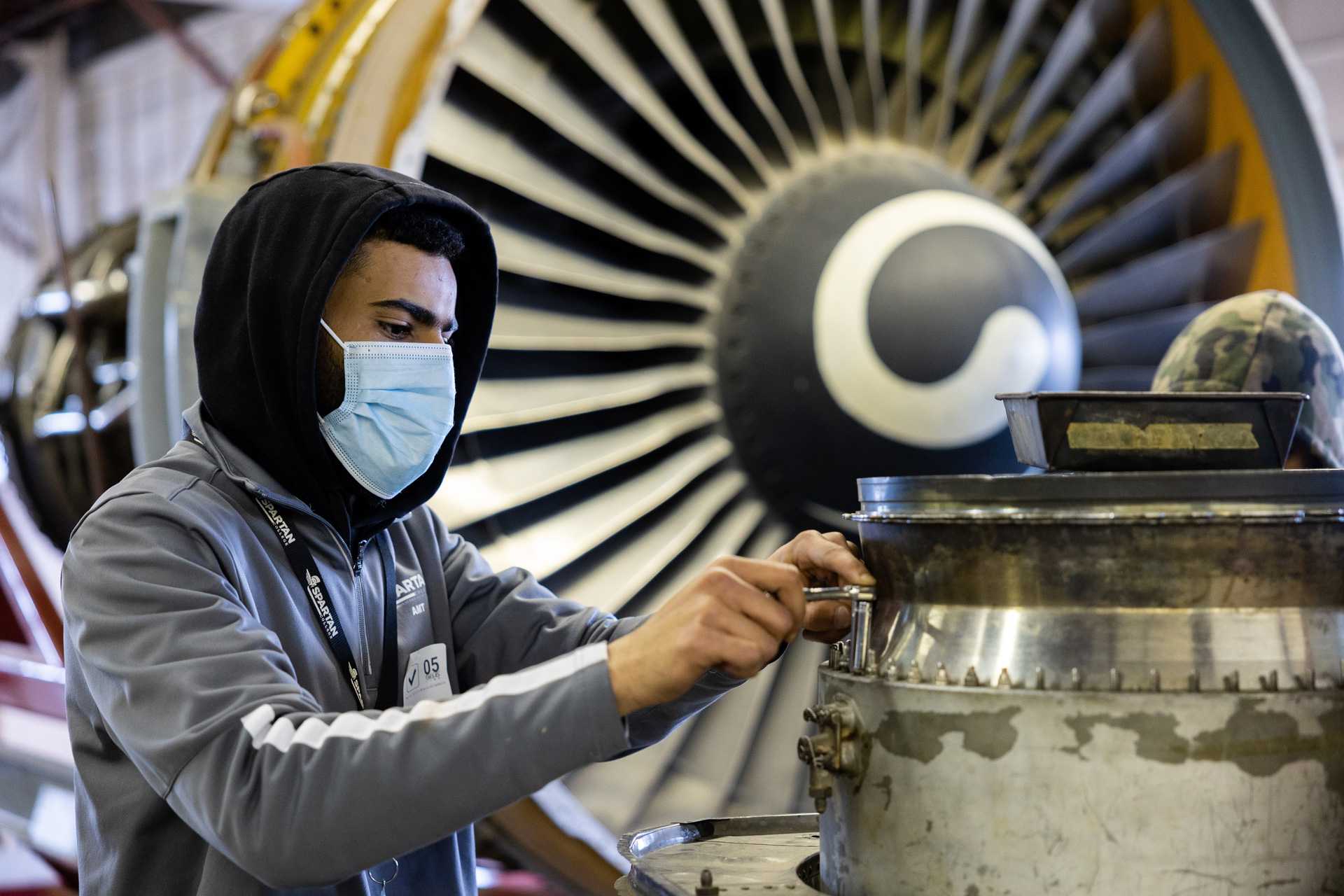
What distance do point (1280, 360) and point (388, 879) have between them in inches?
42.3

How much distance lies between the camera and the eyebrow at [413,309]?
1.32 metres

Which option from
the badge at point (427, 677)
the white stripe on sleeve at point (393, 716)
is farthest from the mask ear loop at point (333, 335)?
the white stripe on sleeve at point (393, 716)

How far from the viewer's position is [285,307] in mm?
1244

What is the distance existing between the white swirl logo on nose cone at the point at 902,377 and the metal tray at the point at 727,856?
1.09 meters

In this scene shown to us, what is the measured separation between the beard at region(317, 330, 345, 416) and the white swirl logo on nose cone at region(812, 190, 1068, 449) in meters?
1.10

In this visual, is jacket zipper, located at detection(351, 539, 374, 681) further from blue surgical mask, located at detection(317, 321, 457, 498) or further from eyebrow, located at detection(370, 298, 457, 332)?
eyebrow, located at detection(370, 298, 457, 332)

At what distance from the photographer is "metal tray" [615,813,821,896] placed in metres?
1.02

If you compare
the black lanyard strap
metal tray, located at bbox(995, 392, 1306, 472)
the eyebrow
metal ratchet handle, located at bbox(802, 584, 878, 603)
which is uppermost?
the eyebrow

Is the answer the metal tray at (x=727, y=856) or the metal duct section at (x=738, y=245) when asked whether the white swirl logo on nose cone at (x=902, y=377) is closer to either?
the metal duct section at (x=738, y=245)

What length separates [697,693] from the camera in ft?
4.28

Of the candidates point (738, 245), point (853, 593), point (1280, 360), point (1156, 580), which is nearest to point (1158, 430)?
point (1156, 580)

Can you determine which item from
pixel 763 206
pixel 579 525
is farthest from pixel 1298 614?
pixel 763 206

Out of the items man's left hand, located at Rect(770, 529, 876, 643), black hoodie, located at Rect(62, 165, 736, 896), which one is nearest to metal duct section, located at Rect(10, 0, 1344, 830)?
black hoodie, located at Rect(62, 165, 736, 896)

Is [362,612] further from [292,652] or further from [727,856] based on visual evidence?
[727,856]
